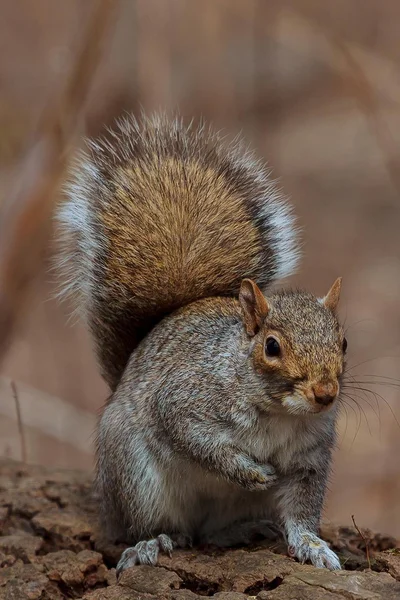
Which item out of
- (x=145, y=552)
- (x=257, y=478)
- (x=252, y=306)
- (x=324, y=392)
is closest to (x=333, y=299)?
(x=252, y=306)

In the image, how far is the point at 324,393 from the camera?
213 centimetres

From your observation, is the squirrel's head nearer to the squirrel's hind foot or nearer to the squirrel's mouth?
the squirrel's mouth

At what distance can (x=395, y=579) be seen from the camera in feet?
7.36

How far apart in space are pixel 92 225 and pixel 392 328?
3.48 meters

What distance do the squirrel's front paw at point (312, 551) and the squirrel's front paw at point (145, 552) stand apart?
0.33m

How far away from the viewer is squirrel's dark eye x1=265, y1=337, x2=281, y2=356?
7.43 feet

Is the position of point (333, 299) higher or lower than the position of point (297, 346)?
higher

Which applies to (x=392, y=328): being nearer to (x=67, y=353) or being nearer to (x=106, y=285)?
(x=67, y=353)

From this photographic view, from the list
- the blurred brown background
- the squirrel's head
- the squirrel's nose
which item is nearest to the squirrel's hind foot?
the squirrel's head

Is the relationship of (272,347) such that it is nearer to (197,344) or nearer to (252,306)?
(252,306)

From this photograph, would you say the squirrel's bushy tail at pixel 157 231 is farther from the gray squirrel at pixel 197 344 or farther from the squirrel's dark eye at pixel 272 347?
the squirrel's dark eye at pixel 272 347

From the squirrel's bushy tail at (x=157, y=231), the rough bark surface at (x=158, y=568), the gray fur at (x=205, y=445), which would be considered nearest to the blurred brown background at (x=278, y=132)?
the squirrel's bushy tail at (x=157, y=231)

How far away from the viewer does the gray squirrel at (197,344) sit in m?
2.35

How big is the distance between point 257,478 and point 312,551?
225 millimetres
